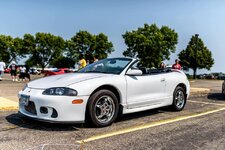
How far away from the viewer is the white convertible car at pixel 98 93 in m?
4.76

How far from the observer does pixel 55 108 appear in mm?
4695

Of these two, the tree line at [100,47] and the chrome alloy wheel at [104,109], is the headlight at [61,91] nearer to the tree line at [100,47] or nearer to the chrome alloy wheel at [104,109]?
the chrome alloy wheel at [104,109]

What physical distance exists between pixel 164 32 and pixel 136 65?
181ft

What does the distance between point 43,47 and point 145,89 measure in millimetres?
62369

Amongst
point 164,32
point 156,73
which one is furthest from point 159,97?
point 164,32

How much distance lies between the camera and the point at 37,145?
4020mm

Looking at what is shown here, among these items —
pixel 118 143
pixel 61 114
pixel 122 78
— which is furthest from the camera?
pixel 122 78

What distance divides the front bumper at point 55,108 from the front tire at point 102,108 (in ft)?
0.47

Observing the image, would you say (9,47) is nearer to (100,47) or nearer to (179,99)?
(100,47)

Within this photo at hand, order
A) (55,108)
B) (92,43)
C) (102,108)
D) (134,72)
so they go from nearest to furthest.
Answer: (55,108), (102,108), (134,72), (92,43)

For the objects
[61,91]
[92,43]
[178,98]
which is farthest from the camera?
[92,43]

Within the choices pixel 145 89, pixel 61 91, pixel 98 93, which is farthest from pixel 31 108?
pixel 145 89

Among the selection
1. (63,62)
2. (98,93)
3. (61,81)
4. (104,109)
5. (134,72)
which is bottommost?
(104,109)

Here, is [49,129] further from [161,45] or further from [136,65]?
→ [161,45]
